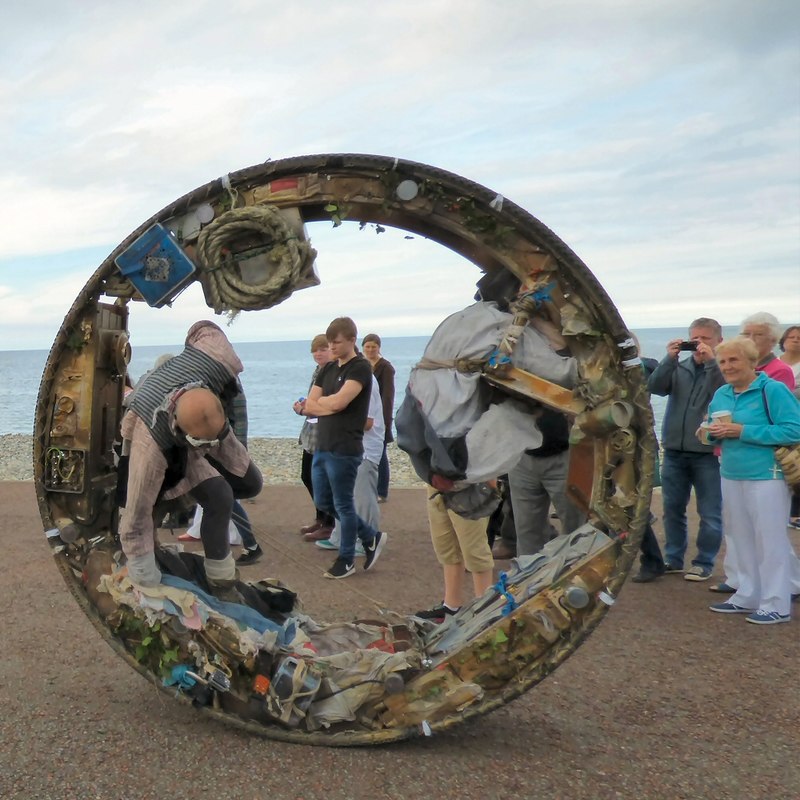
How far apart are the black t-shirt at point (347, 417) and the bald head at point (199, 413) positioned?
2534 mm

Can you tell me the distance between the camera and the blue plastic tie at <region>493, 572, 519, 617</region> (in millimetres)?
3466

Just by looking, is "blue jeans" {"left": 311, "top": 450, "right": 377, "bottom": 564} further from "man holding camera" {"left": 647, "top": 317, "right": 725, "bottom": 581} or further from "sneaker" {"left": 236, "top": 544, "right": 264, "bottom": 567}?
"man holding camera" {"left": 647, "top": 317, "right": 725, "bottom": 581}

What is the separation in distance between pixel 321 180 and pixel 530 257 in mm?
890

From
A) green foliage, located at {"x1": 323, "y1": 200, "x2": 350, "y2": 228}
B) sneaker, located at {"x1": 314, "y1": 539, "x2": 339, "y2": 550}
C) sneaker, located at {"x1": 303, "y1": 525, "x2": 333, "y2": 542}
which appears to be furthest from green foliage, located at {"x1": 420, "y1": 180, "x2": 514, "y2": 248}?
sneaker, located at {"x1": 303, "y1": 525, "x2": 333, "y2": 542}

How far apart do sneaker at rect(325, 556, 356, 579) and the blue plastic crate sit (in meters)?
3.11

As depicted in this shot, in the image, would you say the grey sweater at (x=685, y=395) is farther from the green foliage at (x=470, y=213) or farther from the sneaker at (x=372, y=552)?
the green foliage at (x=470, y=213)

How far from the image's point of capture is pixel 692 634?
4918 mm

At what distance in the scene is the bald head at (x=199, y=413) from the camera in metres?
3.29

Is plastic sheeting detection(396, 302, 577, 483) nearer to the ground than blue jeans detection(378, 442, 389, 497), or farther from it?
farther from it

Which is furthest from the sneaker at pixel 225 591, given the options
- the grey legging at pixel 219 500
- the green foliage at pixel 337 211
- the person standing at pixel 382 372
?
the person standing at pixel 382 372

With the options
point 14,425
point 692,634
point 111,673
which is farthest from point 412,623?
point 14,425

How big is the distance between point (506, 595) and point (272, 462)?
10.4 m

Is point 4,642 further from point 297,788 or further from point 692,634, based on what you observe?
point 692,634

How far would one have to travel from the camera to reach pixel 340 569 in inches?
241
